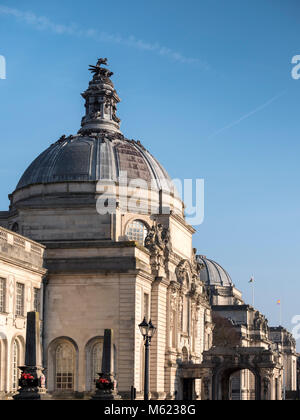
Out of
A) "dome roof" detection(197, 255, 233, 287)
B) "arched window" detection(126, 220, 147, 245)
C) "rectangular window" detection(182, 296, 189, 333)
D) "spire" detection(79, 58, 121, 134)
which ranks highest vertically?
"spire" detection(79, 58, 121, 134)

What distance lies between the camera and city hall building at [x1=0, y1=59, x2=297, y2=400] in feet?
217

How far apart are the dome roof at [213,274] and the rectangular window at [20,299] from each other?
311ft

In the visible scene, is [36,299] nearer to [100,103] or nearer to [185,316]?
[185,316]

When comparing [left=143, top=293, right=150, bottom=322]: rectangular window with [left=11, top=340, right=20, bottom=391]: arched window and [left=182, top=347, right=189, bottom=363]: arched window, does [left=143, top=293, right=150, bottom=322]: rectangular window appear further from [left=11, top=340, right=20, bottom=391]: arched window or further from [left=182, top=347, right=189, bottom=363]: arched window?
[left=11, top=340, right=20, bottom=391]: arched window

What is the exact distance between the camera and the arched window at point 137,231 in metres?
78.4

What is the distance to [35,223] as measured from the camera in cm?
7619

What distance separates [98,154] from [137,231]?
303 inches

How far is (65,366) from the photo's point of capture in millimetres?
67750

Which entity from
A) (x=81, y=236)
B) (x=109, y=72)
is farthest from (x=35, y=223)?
(x=109, y=72)

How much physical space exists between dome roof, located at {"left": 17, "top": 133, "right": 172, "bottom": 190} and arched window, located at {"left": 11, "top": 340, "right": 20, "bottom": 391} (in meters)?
20.0

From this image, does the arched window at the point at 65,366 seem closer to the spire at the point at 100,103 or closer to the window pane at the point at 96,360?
the window pane at the point at 96,360

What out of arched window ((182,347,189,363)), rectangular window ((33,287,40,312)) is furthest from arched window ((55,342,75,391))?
arched window ((182,347,189,363))

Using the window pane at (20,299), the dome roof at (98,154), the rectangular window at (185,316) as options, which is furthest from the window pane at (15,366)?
the rectangular window at (185,316)

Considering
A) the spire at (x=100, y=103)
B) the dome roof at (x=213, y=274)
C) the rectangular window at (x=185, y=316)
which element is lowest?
the rectangular window at (x=185, y=316)
